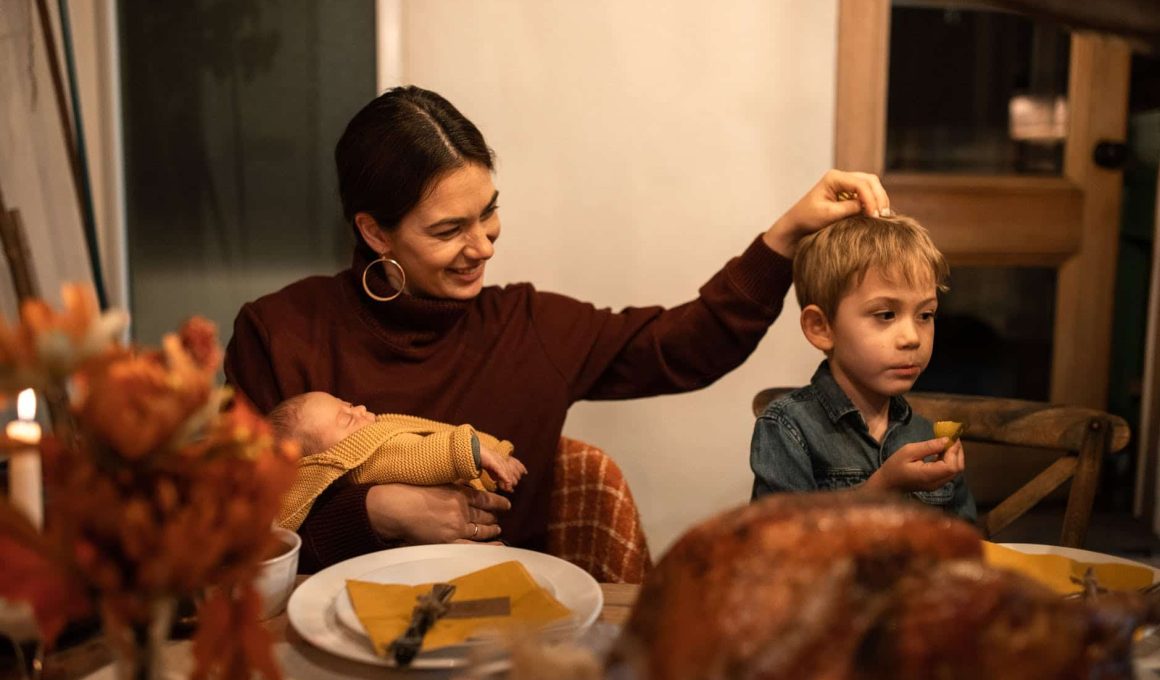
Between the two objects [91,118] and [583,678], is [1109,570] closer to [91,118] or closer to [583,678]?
[583,678]

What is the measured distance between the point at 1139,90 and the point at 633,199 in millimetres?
1914

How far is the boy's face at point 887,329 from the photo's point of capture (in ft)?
4.58

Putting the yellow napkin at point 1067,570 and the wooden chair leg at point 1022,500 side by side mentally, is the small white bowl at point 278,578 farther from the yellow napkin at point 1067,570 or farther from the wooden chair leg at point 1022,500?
the wooden chair leg at point 1022,500

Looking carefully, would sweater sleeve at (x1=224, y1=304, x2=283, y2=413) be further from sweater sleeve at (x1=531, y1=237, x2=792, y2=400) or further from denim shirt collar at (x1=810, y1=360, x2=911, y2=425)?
denim shirt collar at (x1=810, y1=360, x2=911, y2=425)

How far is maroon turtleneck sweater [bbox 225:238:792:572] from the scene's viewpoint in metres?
1.64

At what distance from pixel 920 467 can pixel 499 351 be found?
77 centimetres

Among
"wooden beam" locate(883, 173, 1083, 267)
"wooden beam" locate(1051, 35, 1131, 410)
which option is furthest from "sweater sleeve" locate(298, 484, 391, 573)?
"wooden beam" locate(1051, 35, 1131, 410)

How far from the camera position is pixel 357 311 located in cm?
169

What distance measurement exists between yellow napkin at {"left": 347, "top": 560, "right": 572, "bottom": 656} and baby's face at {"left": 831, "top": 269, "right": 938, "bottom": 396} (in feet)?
2.10

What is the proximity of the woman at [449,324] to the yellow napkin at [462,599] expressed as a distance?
56 cm

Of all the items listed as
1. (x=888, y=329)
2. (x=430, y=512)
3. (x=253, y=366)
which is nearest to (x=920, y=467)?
(x=888, y=329)

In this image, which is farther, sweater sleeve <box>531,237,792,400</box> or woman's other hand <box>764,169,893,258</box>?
sweater sleeve <box>531,237,792,400</box>

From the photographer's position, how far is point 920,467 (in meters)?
1.17

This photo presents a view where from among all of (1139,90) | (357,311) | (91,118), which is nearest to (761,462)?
(357,311)
